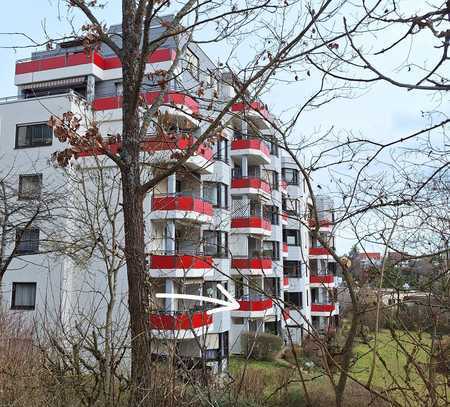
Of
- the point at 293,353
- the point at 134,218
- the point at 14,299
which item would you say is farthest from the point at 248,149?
the point at 293,353

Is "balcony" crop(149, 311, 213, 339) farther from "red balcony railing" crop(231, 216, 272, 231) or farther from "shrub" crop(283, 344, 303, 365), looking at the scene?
"red balcony railing" crop(231, 216, 272, 231)

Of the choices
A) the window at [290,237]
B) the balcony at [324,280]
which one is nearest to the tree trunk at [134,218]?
the balcony at [324,280]

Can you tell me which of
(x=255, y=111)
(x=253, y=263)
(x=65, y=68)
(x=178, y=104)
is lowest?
(x=253, y=263)

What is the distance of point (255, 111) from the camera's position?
10.3ft

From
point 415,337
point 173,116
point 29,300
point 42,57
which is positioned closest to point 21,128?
point 42,57

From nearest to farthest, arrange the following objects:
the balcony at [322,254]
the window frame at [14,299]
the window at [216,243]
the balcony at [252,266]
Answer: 1. the balcony at [322,254]
2. the balcony at [252,266]
3. the window at [216,243]
4. the window frame at [14,299]

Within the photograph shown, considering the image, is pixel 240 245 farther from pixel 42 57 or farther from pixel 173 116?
pixel 173 116

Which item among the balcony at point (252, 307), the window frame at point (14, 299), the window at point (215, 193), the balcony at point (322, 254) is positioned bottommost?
the balcony at point (252, 307)

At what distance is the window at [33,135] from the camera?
18422 mm

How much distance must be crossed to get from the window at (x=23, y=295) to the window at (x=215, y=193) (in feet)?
27.5

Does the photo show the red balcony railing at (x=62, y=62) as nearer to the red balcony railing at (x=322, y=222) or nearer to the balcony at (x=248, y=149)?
the balcony at (x=248, y=149)

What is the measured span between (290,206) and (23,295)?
17461 millimetres

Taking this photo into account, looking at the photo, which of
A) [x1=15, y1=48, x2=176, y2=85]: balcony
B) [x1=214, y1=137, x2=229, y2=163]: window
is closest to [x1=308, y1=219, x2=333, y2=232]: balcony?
[x1=214, y1=137, x2=229, y2=163]: window

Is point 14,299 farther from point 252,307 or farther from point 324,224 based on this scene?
point 324,224
